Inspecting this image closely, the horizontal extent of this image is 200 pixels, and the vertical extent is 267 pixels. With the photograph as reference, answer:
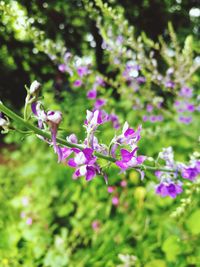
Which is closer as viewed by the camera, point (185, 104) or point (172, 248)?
point (172, 248)

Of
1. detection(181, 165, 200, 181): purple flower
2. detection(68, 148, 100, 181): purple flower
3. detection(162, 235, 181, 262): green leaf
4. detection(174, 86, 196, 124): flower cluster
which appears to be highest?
detection(174, 86, 196, 124): flower cluster

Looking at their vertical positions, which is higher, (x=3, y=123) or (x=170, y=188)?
(x=170, y=188)

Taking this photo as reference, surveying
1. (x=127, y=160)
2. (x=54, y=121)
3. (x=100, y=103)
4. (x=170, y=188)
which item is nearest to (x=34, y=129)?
(x=54, y=121)

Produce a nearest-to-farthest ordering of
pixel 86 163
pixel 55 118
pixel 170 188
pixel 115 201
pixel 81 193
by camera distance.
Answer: pixel 55 118, pixel 86 163, pixel 170 188, pixel 115 201, pixel 81 193

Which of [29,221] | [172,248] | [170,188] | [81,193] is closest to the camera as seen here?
[170,188]

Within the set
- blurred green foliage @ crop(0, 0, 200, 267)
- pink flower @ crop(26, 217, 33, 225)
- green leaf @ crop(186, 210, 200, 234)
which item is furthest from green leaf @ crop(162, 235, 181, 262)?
pink flower @ crop(26, 217, 33, 225)

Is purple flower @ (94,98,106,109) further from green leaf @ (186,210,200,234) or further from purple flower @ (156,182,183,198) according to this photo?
purple flower @ (156,182,183,198)

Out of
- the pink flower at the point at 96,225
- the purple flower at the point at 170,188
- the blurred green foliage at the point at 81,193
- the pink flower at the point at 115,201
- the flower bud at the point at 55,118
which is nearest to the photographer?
the flower bud at the point at 55,118

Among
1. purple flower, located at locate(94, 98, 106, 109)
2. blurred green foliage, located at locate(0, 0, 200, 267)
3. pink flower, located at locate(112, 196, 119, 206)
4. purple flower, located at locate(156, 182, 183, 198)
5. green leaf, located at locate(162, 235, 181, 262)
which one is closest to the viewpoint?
purple flower, located at locate(156, 182, 183, 198)

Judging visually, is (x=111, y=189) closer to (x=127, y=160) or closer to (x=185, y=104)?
(x=185, y=104)

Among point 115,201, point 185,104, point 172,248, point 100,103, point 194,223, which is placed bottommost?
point 172,248

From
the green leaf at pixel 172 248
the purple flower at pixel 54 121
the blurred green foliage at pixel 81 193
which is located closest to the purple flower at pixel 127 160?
the purple flower at pixel 54 121

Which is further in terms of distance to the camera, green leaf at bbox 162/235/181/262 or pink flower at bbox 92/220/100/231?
pink flower at bbox 92/220/100/231

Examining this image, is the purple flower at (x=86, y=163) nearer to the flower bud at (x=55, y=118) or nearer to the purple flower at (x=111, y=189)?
the flower bud at (x=55, y=118)
